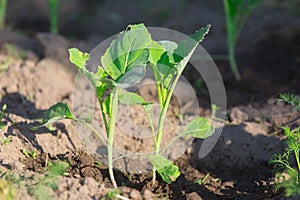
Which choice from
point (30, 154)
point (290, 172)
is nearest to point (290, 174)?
point (290, 172)

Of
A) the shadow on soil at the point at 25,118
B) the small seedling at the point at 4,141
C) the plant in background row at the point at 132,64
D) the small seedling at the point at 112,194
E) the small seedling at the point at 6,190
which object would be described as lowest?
the small seedling at the point at 6,190

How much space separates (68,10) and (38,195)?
3518 mm

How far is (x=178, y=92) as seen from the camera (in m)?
3.41

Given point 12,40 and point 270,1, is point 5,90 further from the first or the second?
point 270,1

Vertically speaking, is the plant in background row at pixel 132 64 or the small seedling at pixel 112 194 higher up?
the plant in background row at pixel 132 64

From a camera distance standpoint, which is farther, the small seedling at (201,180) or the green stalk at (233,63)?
the green stalk at (233,63)

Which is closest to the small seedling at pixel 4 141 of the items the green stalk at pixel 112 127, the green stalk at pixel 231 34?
the green stalk at pixel 112 127

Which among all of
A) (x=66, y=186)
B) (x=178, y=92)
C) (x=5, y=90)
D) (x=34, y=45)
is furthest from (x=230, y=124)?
(x=34, y=45)

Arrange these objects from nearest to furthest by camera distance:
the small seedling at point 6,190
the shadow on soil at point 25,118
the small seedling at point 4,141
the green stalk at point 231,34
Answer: the small seedling at point 6,190 → the small seedling at point 4,141 → the shadow on soil at point 25,118 → the green stalk at point 231,34

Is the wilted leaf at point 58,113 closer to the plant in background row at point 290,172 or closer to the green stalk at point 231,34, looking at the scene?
the plant in background row at point 290,172

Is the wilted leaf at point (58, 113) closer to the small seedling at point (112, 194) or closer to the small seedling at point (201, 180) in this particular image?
the small seedling at point (112, 194)

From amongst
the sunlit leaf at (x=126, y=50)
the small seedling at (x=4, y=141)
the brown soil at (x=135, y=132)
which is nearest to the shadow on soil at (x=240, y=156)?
the brown soil at (x=135, y=132)

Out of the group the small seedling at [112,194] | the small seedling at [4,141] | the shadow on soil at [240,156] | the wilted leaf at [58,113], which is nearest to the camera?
the small seedling at [112,194]

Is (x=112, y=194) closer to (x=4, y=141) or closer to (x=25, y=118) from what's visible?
(x=4, y=141)
